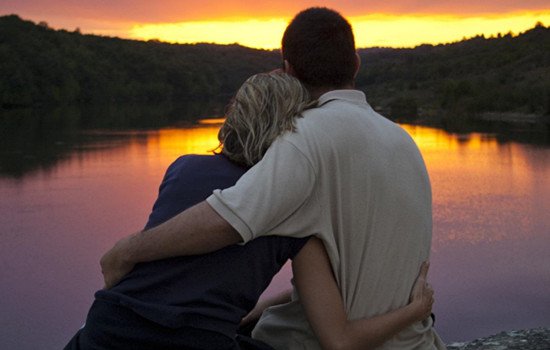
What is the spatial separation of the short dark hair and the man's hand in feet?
1.17

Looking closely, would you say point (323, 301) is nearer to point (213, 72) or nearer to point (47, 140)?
point (47, 140)

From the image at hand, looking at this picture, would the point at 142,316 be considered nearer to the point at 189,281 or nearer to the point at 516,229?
the point at 189,281

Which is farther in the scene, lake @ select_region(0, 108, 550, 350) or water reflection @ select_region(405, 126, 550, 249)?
water reflection @ select_region(405, 126, 550, 249)

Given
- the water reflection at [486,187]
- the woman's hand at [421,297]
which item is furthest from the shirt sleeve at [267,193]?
the water reflection at [486,187]

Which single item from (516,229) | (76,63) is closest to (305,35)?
(516,229)

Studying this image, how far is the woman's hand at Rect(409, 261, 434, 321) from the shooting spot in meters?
1.24

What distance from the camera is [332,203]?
1.16 m

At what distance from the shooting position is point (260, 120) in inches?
45.1

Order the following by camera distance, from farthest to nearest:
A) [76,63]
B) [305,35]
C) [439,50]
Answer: [76,63] < [439,50] < [305,35]

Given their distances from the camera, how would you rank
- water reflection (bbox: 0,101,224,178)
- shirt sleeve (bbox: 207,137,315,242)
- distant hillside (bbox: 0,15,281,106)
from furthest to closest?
distant hillside (bbox: 0,15,281,106), water reflection (bbox: 0,101,224,178), shirt sleeve (bbox: 207,137,315,242)

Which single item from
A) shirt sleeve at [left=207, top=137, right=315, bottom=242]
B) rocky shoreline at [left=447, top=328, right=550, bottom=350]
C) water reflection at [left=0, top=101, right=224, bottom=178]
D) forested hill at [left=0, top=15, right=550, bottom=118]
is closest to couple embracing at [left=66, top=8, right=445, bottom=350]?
shirt sleeve at [left=207, top=137, right=315, bottom=242]

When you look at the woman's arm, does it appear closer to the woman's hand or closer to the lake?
the woman's hand

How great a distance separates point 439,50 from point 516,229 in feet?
128

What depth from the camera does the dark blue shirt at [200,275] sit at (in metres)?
1.09
